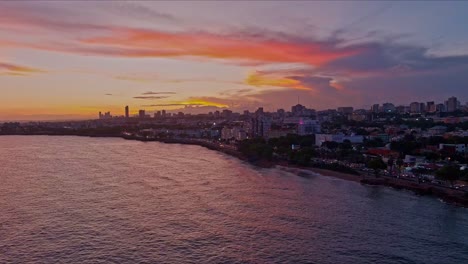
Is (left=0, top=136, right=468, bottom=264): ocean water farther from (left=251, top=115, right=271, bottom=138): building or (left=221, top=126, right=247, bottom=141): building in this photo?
(left=221, top=126, right=247, bottom=141): building

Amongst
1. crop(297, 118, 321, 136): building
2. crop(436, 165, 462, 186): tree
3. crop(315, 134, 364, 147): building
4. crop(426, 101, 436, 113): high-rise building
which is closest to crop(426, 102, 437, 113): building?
crop(426, 101, 436, 113): high-rise building

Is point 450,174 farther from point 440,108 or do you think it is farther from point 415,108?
point 415,108

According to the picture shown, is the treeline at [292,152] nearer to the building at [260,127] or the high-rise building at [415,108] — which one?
the building at [260,127]

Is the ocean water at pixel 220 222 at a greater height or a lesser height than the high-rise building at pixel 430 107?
lesser

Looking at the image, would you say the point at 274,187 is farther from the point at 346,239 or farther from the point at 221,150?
the point at 221,150

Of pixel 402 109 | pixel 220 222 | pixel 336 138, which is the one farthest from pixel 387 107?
pixel 220 222

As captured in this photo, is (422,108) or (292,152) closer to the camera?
(292,152)

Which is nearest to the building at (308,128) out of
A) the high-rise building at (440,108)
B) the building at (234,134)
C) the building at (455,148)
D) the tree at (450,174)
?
the building at (234,134)

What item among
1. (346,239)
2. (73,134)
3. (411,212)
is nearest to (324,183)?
(411,212)
